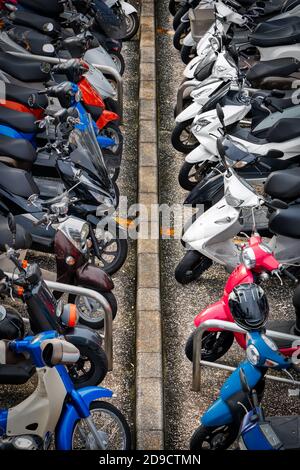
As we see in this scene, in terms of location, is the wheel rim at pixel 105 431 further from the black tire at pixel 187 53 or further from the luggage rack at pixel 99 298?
the black tire at pixel 187 53

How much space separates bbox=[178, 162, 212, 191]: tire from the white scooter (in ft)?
3.93

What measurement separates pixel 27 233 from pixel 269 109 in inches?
117

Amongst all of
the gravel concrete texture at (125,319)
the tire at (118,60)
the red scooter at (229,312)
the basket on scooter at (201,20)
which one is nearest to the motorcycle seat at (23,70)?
the gravel concrete texture at (125,319)

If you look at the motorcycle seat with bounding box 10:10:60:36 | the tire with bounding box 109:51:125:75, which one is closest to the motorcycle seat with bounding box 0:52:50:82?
the motorcycle seat with bounding box 10:10:60:36

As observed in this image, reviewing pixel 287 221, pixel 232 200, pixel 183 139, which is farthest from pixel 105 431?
pixel 183 139

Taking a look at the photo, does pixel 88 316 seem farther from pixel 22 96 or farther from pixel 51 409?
pixel 22 96

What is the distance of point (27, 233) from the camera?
6.94 metres

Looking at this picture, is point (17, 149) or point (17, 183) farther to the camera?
point (17, 149)

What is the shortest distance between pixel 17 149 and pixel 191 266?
2.08m

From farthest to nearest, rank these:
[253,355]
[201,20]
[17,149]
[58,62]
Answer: [201,20] → [58,62] → [17,149] → [253,355]

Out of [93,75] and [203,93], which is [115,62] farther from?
[203,93]

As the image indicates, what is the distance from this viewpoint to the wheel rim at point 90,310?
6770mm

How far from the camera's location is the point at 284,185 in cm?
723

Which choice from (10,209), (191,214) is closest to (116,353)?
(10,209)
